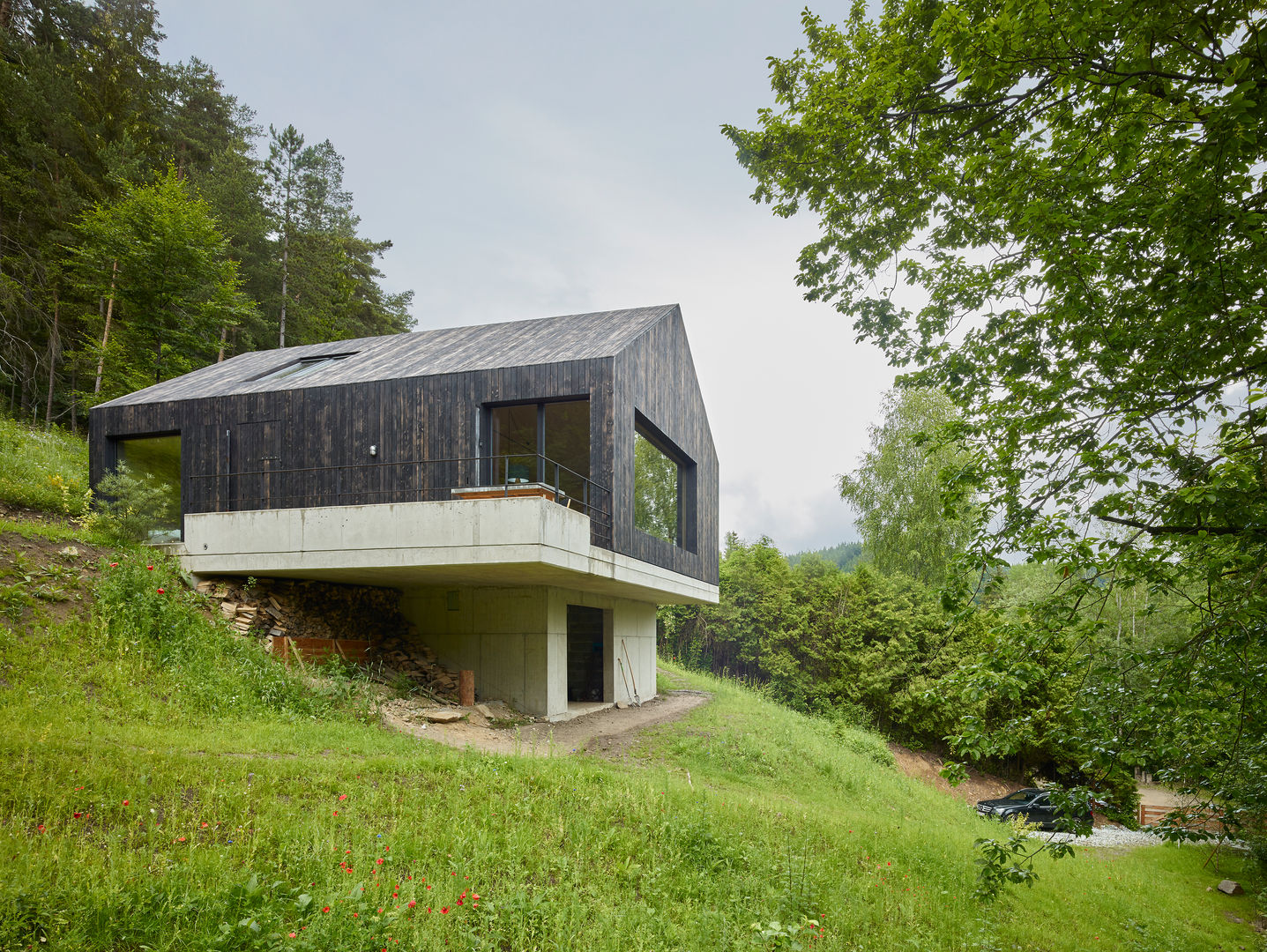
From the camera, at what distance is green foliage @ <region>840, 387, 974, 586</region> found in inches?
935

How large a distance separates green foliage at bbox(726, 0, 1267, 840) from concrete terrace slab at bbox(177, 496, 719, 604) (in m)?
5.88

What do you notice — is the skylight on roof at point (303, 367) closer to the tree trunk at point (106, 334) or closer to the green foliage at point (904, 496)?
the tree trunk at point (106, 334)

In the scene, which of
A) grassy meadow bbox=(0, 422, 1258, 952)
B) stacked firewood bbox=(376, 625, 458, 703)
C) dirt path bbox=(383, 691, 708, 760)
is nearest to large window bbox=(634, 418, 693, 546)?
dirt path bbox=(383, 691, 708, 760)

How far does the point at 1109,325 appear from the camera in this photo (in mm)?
4586

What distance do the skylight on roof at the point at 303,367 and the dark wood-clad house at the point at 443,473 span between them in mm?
78

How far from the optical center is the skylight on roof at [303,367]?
14539mm

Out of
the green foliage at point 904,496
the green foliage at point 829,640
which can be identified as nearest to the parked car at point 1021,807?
the green foliage at point 829,640

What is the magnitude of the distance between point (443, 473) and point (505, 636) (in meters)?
3.59

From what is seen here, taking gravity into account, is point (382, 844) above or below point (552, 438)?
below

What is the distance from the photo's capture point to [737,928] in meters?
4.66

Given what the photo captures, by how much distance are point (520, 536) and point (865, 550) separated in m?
20.0

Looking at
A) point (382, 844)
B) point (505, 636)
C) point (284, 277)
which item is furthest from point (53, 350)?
Result: point (382, 844)

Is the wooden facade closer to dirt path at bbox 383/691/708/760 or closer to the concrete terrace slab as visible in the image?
the concrete terrace slab

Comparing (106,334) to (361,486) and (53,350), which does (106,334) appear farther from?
(361,486)
